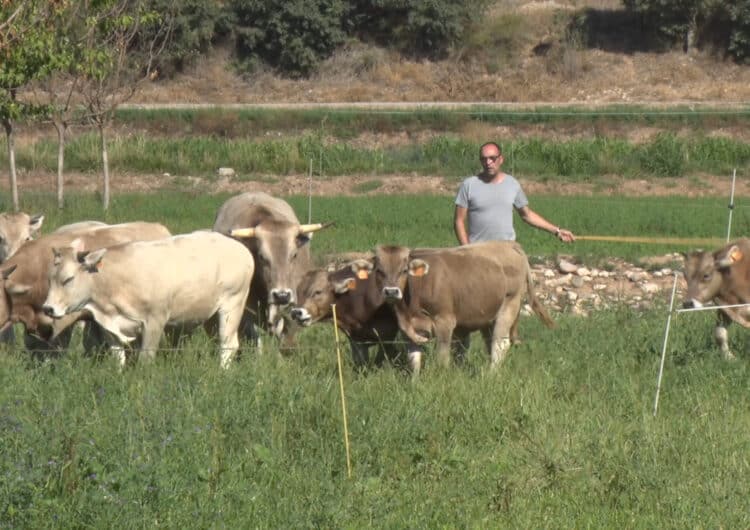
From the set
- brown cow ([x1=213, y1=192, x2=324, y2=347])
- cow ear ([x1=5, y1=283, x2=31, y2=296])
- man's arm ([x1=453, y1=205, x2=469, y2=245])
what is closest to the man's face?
man's arm ([x1=453, y1=205, x2=469, y2=245])

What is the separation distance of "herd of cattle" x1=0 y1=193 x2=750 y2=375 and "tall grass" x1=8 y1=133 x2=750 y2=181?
73.1ft

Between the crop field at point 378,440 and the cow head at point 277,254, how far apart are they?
23.9 inches

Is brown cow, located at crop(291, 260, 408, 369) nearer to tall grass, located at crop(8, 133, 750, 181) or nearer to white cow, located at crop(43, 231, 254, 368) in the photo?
white cow, located at crop(43, 231, 254, 368)

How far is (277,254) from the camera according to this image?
47.5 ft

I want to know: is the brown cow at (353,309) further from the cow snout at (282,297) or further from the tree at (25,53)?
the tree at (25,53)

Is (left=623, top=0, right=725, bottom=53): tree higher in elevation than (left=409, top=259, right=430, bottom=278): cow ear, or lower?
lower

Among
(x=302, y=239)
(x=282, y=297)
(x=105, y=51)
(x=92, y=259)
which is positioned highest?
(x=92, y=259)

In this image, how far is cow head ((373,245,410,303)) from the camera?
42.3 feet

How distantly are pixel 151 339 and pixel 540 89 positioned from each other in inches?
1760

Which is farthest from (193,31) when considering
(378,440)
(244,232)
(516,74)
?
(378,440)

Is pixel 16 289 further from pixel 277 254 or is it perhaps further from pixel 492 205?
pixel 492 205

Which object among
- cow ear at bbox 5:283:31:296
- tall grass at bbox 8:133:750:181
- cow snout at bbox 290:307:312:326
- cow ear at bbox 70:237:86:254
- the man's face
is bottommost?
tall grass at bbox 8:133:750:181

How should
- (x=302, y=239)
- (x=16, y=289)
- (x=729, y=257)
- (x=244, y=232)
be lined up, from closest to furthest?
(x=16, y=289) < (x=244, y=232) < (x=302, y=239) < (x=729, y=257)

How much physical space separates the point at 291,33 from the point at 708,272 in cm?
4637
